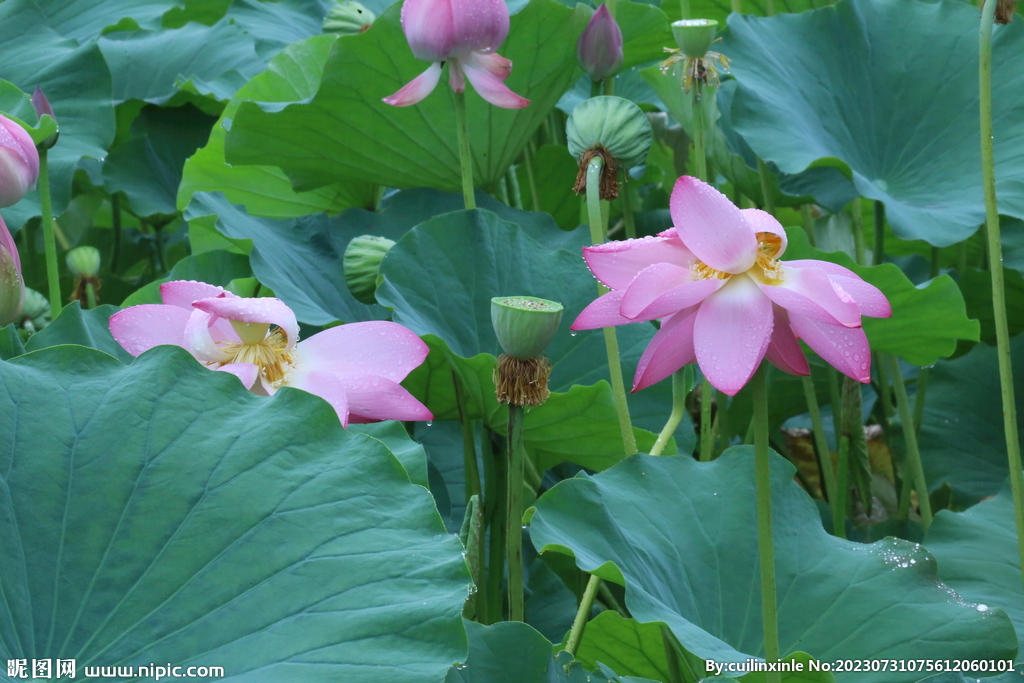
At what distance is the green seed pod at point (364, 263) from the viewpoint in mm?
1052

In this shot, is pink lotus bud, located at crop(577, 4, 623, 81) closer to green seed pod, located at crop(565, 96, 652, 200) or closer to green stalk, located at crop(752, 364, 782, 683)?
green seed pod, located at crop(565, 96, 652, 200)

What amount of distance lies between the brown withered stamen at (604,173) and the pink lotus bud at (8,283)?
52 cm

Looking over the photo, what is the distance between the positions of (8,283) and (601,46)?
69cm

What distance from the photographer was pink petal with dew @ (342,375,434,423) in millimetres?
737

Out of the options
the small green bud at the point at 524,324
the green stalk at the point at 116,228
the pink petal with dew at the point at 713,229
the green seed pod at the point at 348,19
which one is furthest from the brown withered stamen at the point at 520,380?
the green stalk at the point at 116,228

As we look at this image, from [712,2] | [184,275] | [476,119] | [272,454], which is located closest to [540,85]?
[476,119]

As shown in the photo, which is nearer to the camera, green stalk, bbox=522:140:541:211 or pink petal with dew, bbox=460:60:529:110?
pink petal with dew, bbox=460:60:529:110

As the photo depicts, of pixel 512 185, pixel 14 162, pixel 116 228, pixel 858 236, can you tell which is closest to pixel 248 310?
pixel 14 162

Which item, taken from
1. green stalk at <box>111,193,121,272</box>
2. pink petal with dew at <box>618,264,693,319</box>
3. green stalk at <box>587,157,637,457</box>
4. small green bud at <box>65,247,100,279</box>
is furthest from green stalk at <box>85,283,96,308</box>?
pink petal with dew at <box>618,264,693,319</box>

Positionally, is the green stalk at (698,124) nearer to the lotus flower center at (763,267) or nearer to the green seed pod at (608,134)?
the green seed pod at (608,134)

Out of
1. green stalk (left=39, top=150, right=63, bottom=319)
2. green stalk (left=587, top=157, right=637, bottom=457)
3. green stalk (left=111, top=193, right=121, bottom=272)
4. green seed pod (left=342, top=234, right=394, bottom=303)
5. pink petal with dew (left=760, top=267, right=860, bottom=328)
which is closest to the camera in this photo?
pink petal with dew (left=760, top=267, right=860, bottom=328)

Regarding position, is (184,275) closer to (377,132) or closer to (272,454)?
(377,132)

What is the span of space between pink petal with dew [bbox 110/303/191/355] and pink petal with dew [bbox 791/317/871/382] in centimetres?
47

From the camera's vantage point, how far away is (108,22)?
69.6 inches
